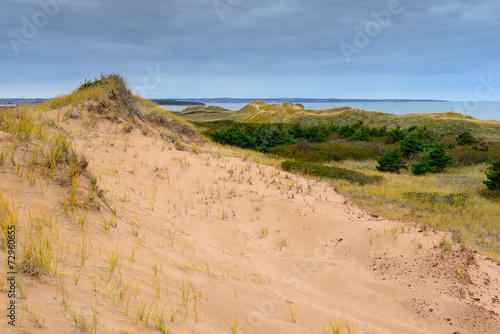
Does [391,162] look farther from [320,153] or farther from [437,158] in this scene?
[320,153]

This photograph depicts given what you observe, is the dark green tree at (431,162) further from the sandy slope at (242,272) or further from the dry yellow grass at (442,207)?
the sandy slope at (242,272)

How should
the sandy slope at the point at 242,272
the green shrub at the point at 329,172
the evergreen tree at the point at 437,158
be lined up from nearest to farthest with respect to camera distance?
the sandy slope at the point at 242,272 → the green shrub at the point at 329,172 → the evergreen tree at the point at 437,158

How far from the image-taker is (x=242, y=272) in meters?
4.23

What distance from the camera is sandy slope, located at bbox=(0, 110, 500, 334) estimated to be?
2.68m

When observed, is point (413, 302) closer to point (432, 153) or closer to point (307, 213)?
point (307, 213)

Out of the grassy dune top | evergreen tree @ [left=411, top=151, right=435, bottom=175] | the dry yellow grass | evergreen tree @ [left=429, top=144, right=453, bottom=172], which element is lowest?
the dry yellow grass

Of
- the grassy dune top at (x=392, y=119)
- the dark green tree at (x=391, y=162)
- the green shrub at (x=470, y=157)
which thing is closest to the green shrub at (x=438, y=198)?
the dark green tree at (x=391, y=162)

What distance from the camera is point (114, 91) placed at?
1371 cm

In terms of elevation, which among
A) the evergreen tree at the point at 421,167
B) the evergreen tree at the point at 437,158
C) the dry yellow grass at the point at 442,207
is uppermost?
the evergreen tree at the point at 437,158

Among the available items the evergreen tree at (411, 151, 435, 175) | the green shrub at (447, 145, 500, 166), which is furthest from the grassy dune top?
the evergreen tree at (411, 151, 435, 175)

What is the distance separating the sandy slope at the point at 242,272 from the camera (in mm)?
2680

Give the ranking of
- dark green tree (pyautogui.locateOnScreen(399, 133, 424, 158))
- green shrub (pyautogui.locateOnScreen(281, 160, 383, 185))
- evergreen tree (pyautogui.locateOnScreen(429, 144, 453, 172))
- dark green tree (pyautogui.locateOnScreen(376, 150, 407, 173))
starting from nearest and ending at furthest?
green shrub (pyautogui.locateOnScreen(281, 160, 383, 185))
dark green tree (pyautogui.locateOnScreen(376, 150, 407, 173))
evergreen tree (pyautogui.locateOnScreen(429, 144, 453, 172))
dark green tree (pyautogui.locateOnScreen(399, 133, 424, 158))

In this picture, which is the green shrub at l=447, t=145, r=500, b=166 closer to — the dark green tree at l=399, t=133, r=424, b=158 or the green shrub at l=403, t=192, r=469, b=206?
the dark green tree at l=399, t=133, r=424, b=158

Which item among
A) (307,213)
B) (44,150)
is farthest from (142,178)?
(307,213)
